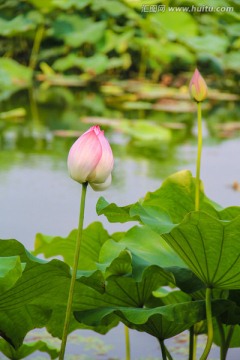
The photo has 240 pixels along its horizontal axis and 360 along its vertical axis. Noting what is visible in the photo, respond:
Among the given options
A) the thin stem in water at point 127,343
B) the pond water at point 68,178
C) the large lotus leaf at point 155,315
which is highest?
the large lotus leaf at point 155,315

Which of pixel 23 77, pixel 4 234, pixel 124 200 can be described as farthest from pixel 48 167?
pixel 23 77

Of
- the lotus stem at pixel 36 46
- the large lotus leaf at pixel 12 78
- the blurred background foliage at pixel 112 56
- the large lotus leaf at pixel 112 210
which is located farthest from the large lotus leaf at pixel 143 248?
the lotus stem at pixel 36 46

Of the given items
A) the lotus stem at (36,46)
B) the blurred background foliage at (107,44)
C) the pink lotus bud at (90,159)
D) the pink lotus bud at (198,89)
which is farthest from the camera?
the lotus stem at (36,46)

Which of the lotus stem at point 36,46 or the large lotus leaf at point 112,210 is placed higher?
the lotus stem at point 36,46

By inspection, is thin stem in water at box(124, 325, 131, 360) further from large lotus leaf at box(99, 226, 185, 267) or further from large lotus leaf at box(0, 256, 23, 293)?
large lotus leaf at box(0, 256, 23, 293)

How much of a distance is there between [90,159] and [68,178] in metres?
1.40

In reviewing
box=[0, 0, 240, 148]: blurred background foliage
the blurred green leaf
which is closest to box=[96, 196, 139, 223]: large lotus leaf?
box=[0, 0, 240, 148]: blurred background foliage

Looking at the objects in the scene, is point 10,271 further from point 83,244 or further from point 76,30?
point 76,30

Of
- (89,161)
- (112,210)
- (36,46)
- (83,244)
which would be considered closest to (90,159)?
(89,161)

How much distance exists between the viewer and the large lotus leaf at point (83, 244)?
3.98 ft

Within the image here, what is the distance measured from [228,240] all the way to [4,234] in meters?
0.84

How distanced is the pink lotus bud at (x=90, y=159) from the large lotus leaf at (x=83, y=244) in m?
0.28

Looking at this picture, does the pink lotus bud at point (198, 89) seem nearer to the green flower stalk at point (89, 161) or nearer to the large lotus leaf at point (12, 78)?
the green flower stalk at point (89, 161)

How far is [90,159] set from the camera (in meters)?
0.91
